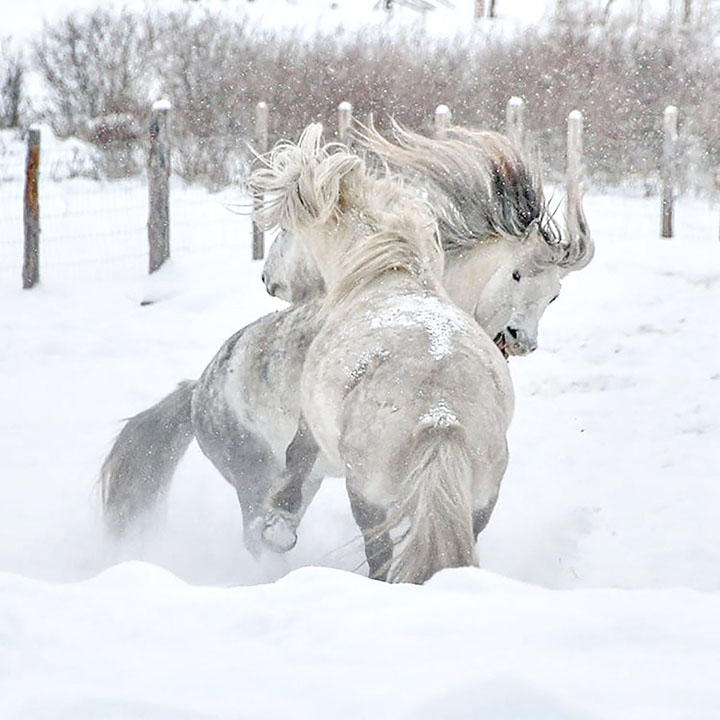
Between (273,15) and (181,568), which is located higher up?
(273,15)

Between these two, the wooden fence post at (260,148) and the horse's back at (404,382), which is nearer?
the horse's back at (404,382)

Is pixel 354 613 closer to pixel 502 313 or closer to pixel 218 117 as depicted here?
pixel 502 313

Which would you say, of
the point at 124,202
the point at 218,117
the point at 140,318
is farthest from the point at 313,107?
the point at 140,318

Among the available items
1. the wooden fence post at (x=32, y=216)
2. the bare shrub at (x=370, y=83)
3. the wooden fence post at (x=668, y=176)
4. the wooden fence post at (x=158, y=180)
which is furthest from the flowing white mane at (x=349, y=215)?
the bare shrub at (x=370, y=83)

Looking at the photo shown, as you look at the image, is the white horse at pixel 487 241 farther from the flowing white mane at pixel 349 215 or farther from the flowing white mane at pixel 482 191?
the flowing white mane at pixel 349 215

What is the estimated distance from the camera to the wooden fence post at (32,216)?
33.1 ft

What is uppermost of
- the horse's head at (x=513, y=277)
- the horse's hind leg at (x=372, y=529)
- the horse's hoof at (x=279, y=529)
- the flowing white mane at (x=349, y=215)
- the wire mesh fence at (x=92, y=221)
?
the flowing white mane at (x=349, y=215)

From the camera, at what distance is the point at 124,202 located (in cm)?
1337

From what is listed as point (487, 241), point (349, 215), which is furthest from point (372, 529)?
point (487, 241)

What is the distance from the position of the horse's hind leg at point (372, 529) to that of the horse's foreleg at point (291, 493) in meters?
0.52

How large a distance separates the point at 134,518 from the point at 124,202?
8.88 metres

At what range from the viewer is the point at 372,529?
304 centimetres

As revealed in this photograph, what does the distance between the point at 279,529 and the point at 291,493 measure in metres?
0.12

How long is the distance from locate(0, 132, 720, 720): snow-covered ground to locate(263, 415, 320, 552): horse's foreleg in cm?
30
